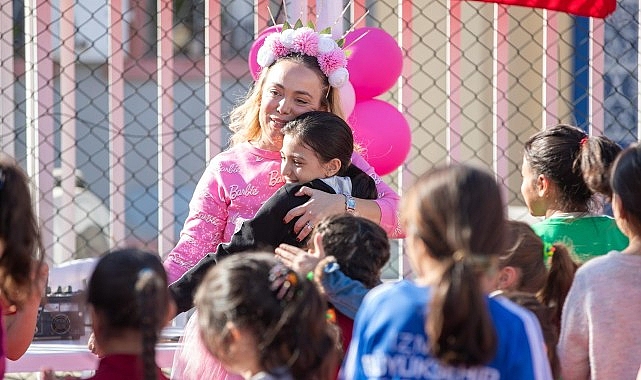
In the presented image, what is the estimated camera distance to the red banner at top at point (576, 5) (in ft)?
12.8

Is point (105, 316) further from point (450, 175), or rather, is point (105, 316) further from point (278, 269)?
point (450, 175)

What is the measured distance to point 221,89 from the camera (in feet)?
17.0

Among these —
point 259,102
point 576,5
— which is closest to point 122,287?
point 259,102

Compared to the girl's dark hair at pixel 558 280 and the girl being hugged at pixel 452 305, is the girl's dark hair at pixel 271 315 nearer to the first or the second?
the girl being hugged at pixel 452 305

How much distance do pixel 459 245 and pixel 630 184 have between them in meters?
0.67

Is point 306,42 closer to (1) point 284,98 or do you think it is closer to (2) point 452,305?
(1) point 284,98

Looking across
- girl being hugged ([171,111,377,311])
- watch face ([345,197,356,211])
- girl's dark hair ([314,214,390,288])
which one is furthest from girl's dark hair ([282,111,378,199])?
girl's dark hair ([314,214,390,288])

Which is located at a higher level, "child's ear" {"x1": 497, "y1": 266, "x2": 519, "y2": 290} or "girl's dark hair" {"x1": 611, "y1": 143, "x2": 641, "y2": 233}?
"girl's dark hair" {"x1": 611, "y1": 143, "x2": 641, "y2": 233}

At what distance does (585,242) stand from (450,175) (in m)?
1.06

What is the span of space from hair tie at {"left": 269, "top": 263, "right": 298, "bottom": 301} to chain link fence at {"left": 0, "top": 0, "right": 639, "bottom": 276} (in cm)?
221

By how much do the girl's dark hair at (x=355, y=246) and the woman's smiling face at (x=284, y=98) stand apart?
67 cm

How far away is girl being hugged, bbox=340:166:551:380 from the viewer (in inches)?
60.4

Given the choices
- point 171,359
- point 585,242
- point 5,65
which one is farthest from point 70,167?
point 585,242

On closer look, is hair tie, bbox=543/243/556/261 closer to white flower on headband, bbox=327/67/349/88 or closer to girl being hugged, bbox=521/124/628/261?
girl being hugged, bbox=521/124/628/261
